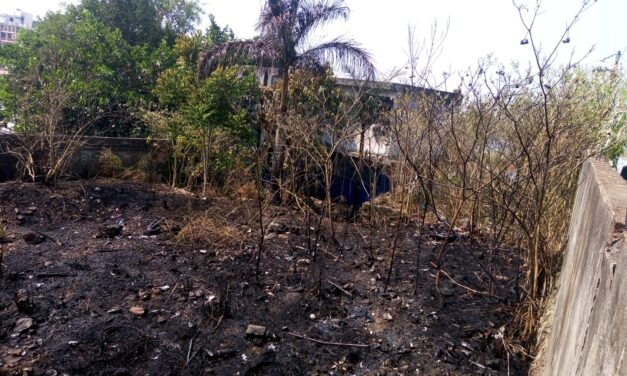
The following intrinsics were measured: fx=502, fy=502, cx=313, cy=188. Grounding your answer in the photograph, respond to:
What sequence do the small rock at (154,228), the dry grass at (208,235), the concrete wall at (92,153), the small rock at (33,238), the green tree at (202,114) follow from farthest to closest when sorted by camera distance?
the green tree at (202,114), the concrete wall at (92,153), the small rock at (154,228), the dry grass at (208,235), the small rock at (33,238)

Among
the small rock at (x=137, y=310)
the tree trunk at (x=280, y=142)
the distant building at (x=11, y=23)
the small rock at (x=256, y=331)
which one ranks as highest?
the distant building at (x=11, y=23)

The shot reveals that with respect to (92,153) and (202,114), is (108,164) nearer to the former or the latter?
(92,153)

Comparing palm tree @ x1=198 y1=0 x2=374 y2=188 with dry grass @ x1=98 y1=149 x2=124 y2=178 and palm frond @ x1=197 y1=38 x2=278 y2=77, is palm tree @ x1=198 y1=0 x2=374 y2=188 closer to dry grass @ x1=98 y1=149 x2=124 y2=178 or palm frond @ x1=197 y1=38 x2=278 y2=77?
palm frond @ x1=197 y1=38 x2=278 y2=77

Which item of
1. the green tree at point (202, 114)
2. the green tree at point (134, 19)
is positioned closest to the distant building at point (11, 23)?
the green tree at point (134, 19)

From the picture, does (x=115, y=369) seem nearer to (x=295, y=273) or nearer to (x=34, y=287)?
(x=34, y=287)

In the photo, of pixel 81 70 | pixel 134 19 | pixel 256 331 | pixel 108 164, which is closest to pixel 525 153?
pixel 256 331

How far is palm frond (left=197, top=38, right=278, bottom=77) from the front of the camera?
356 inches

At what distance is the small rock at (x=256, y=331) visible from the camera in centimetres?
391

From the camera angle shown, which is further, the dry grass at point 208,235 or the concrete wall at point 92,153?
the concrete wall at point 92,153

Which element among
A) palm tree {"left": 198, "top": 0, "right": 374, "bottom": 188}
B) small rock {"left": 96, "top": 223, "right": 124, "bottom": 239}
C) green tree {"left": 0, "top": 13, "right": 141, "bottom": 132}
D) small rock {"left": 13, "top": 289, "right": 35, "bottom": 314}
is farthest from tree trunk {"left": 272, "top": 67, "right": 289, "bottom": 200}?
small rock {"left": 13, "top": 289, "right": 35, "bottom": 314}

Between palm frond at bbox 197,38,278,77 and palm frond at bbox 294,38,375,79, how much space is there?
22.4 inches

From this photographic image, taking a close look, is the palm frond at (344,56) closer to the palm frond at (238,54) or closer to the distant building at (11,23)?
the palm frond at (238,54)

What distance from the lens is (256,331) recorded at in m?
3.93

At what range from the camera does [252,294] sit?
4.60 metres
